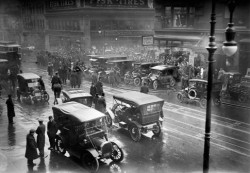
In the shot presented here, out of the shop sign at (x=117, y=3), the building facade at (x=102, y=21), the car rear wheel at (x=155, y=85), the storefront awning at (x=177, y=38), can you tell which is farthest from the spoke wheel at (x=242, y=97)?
the shop sign at (x=117, y=3)

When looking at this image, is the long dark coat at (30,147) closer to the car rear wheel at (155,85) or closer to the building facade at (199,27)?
the car rear wheel at (155,85)

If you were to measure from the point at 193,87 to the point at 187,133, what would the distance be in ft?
19.0

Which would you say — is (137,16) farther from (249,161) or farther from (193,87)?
(249,161)

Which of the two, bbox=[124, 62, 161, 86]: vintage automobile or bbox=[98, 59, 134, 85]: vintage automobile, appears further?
bbox=[98, 59, 134, 85]: vintage automobile

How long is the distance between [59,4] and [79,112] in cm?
4810

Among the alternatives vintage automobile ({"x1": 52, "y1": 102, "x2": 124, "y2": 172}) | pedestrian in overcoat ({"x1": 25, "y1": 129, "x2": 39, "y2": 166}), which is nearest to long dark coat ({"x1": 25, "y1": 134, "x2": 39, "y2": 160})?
pedestrian in overcoat ({"x1": 25, "y1": 129, "x2": 39, "y2": 166})

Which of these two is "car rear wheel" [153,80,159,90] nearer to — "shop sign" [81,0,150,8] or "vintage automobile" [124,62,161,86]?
"vintage automobile" [124,62,161,86]

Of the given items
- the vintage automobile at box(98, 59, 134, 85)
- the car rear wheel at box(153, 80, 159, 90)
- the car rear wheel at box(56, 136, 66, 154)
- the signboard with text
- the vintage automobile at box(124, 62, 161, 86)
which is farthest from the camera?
the signboard with text

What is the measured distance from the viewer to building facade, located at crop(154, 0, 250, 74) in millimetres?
24969

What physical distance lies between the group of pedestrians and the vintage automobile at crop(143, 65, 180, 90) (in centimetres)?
1339

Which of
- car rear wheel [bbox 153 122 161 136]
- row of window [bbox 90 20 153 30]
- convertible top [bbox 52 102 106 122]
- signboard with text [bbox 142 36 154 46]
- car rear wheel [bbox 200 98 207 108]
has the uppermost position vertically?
row of window [bbox 90 20 153 30]

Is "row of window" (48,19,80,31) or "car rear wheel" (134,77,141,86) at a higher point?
"row of window" (48,19,80,31)

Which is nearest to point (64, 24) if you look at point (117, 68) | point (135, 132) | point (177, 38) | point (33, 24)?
point (33, 24)

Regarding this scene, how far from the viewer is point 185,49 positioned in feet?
102
